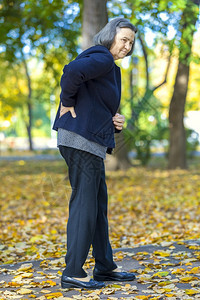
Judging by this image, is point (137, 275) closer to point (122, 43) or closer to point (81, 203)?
point (81, 203)

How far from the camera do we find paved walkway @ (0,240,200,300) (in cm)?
343

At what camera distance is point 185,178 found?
13.4 metres

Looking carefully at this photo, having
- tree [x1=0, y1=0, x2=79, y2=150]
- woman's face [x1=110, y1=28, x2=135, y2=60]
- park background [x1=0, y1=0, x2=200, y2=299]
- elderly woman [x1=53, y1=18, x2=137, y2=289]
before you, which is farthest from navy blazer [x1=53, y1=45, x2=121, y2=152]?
tree [x1=0, y1=0, x2=79, y2=150]

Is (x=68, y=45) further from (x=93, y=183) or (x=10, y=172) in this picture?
(x=93, y=183)

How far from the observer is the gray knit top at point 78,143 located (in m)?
3.41

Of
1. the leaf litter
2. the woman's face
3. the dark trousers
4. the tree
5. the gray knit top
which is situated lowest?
the leaf litter

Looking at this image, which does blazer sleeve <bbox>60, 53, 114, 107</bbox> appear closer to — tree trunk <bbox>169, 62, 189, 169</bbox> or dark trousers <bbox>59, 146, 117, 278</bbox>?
dark trousers <bbox>59, 146, 117, 278</bbox>

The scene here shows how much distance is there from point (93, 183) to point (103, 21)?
7.43 meters

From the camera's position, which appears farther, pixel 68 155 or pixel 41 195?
pixel 41 195

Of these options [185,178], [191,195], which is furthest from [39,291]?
[185,178]

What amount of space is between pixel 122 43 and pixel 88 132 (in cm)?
66

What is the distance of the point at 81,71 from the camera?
10.5 feet

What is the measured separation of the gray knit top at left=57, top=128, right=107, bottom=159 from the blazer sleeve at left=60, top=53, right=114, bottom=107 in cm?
21

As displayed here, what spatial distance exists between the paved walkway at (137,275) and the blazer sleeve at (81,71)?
1332 mm
